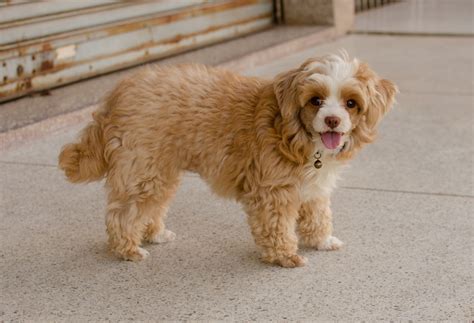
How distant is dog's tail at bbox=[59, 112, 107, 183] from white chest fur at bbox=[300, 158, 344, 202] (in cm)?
107

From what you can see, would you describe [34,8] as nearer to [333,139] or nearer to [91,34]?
[91,34]

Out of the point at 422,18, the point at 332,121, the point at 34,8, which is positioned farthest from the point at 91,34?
the point at 422,18

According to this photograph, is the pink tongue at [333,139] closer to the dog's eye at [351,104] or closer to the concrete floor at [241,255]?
the dog's eye at [351,104]

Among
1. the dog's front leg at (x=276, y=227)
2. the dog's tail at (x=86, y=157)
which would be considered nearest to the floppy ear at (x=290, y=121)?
the dog's front leg at (x=276, y=227)

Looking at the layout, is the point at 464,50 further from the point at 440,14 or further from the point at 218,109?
the point at 218,109

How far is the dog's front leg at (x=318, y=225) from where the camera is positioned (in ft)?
13.9

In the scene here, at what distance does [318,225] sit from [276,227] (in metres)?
0.37

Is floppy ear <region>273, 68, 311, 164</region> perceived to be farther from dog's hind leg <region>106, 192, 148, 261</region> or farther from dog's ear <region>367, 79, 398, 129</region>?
dog's hind leg <region>106, 192, 148, 261</region>

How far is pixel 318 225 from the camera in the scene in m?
4.24

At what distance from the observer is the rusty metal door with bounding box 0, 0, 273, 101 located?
22.4 ft

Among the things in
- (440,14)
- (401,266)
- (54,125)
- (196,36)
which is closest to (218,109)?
(401,266)

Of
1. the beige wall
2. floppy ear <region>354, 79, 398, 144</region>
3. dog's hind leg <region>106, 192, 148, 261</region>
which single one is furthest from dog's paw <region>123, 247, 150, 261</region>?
the beige wall

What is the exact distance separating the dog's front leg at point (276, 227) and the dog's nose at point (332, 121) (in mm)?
504

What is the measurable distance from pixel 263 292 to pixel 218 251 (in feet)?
1.92
